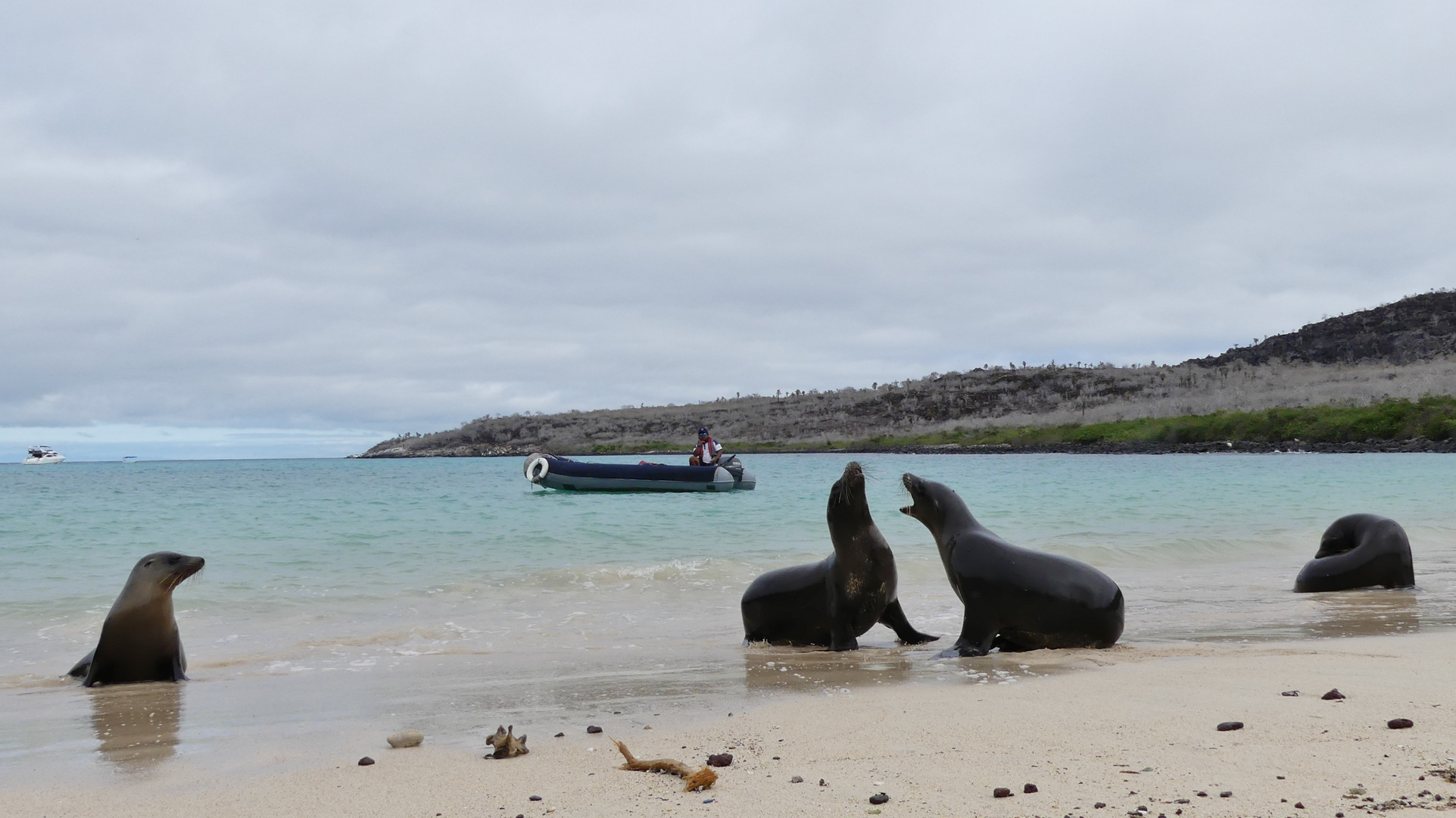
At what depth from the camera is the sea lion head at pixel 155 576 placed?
6445mm

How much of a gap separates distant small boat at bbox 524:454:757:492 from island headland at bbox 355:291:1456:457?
1213 inches

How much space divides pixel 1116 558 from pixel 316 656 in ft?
31.9

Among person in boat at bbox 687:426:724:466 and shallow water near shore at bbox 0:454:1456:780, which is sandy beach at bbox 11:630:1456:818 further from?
person in boat at bbox 687:426:724:466

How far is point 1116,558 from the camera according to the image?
13.2 meters

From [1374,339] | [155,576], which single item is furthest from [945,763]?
[1374,339]

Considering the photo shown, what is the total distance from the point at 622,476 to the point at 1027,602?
24.9 meters

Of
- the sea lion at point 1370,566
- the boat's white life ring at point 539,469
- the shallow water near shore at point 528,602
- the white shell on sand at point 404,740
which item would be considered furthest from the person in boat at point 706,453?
the white shell on sand at point 404,740

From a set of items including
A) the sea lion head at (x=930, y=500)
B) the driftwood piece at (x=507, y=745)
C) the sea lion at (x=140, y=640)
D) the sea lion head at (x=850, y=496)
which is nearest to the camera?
the driftwood piece at (x=507, y=745)

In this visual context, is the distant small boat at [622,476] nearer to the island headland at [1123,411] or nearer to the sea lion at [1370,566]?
the sea lion at [1370,566]

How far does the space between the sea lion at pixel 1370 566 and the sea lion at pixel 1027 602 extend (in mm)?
4189

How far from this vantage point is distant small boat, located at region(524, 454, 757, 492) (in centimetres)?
3005

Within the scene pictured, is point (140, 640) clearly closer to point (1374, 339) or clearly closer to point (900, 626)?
point (900, 626)

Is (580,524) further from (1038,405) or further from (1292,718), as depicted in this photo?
(1038,405)

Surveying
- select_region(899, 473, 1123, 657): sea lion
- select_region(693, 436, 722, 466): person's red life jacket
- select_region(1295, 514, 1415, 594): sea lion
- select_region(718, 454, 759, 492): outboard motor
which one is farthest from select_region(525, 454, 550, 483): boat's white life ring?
select_region(899, 473, 1123, 657): sea lion
